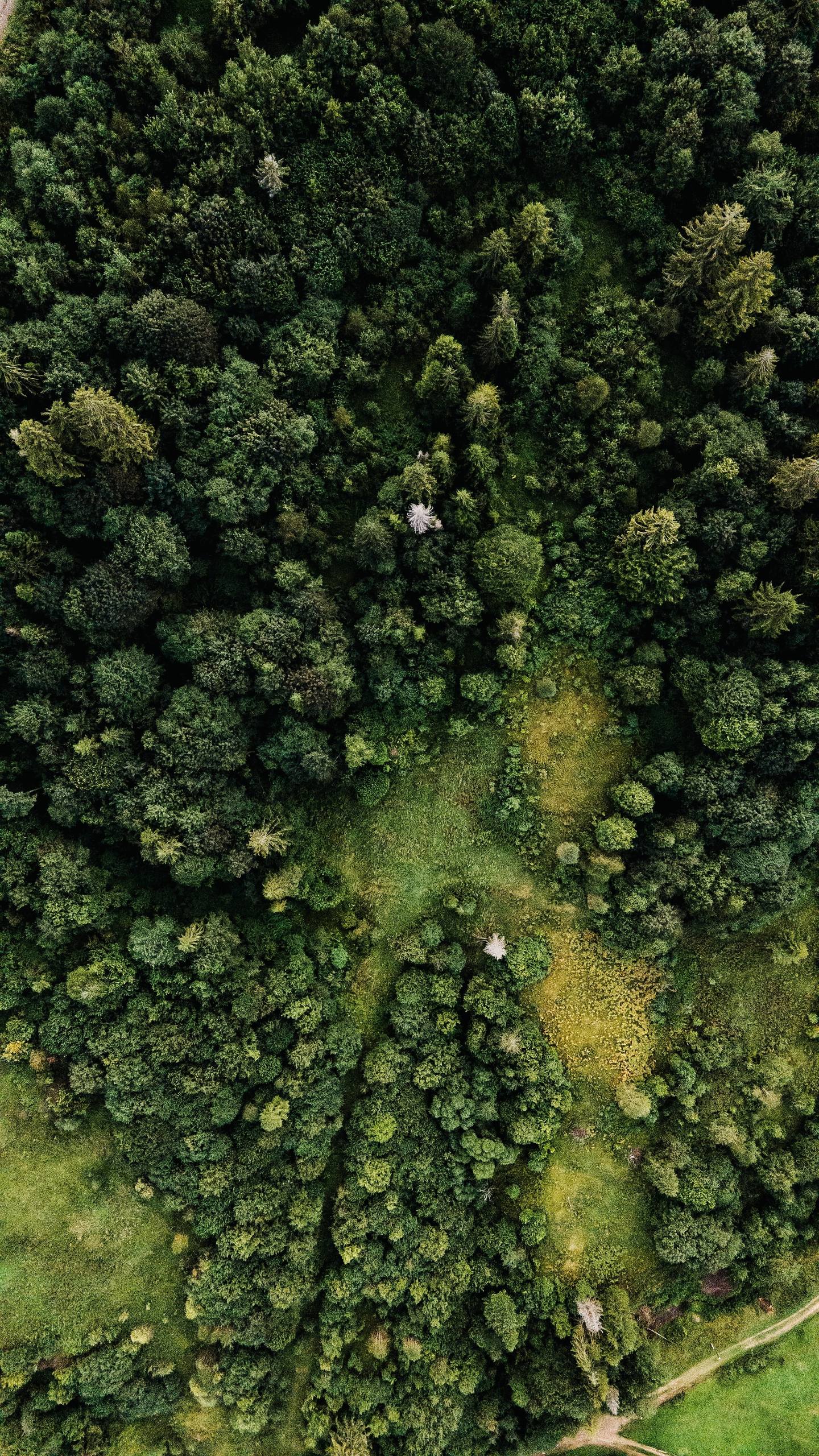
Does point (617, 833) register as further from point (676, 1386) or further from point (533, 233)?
point (676, 1386)

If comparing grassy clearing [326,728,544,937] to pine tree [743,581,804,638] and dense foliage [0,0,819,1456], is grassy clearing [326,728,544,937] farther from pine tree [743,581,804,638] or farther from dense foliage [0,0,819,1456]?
pine tree [743,581,804,638]

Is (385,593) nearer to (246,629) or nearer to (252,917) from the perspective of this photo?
(246,629)

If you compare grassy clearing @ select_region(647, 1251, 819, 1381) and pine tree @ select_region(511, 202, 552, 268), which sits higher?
pine tree @ select_region(511, 202, 552, 268)

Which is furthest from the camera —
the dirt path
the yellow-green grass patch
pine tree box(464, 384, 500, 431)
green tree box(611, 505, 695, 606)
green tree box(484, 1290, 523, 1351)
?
the dirt path

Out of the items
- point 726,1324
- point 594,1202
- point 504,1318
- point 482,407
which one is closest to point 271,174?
point 482,407

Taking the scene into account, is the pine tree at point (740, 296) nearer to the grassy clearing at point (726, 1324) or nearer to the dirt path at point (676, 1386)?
the grassy clearing at point (726, 1324)

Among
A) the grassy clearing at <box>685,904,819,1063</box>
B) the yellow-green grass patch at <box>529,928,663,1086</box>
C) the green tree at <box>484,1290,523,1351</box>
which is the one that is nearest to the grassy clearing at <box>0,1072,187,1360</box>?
the green tree at <box>484,1290,523,1351</box>

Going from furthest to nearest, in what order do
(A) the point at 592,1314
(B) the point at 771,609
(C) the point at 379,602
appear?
(A) the point at 592,1314 → (C) the point at 379,602 → (B) the point at 771,609
